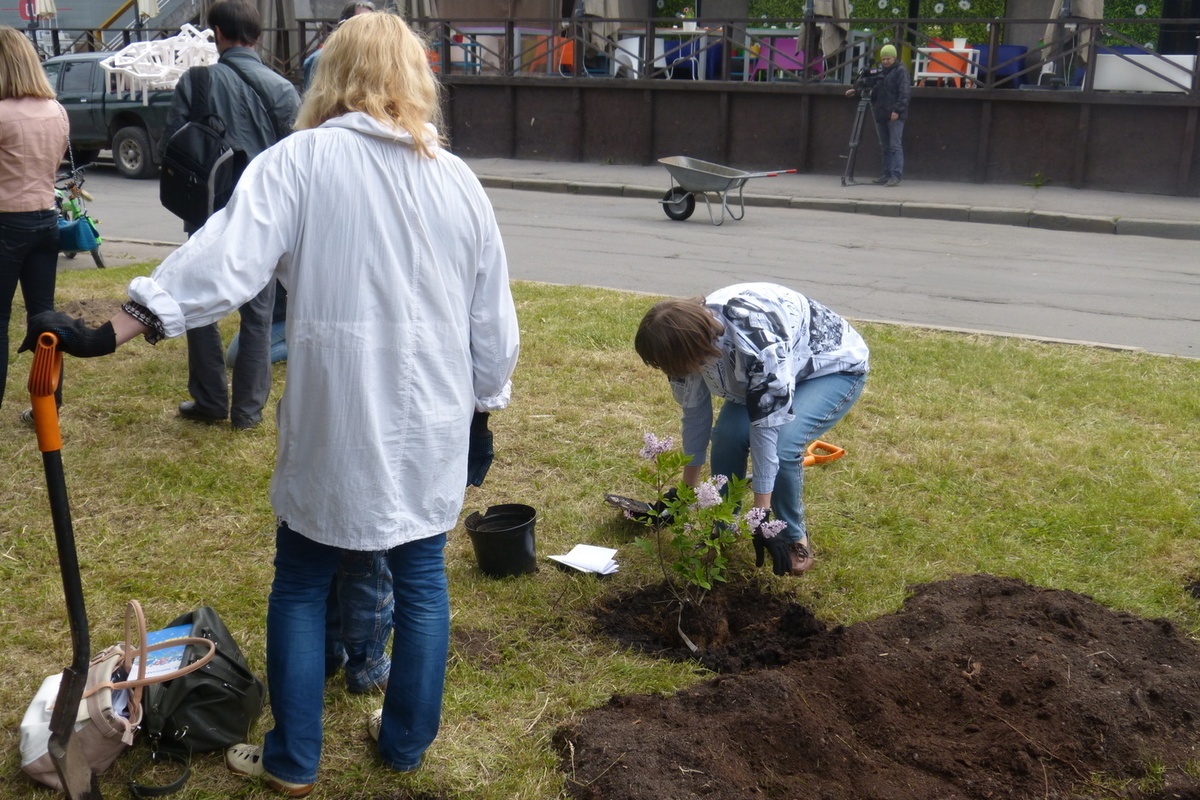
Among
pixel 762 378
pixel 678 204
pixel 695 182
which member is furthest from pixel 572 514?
pixel 678 204

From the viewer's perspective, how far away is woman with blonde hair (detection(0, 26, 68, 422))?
5129 mm

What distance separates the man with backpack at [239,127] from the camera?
4984 millimetres

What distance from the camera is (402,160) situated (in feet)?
8.30

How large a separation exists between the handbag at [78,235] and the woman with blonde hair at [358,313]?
276 inches

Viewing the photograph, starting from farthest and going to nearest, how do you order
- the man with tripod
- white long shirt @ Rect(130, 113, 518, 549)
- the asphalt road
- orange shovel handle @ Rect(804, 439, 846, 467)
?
the man with tripod
the asphalt road
orange shovel handle @ Rect(804, 439, 846, 467)
white long shirt @ Rect(130, 113, 518, 549)

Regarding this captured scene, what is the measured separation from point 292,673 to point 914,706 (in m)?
1.77

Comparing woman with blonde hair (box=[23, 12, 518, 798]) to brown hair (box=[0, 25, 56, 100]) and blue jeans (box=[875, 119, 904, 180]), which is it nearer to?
brown hair (box=[0, 25, 56, 100])

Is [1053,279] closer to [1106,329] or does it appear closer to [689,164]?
[1106,329]

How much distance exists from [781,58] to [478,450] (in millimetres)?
17191

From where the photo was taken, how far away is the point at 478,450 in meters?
2.99

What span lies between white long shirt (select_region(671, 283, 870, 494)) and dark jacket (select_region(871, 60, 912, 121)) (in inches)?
503

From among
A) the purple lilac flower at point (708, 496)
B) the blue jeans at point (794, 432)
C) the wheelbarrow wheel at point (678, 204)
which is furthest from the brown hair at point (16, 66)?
the wheelbarrow wheel at point (678, 204)

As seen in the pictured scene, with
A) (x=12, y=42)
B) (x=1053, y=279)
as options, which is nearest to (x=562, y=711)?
(x=12, y=42)

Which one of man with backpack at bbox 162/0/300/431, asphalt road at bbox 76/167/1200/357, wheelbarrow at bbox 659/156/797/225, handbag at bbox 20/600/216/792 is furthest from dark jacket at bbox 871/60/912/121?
handbag at bbox 20/600/216/792
